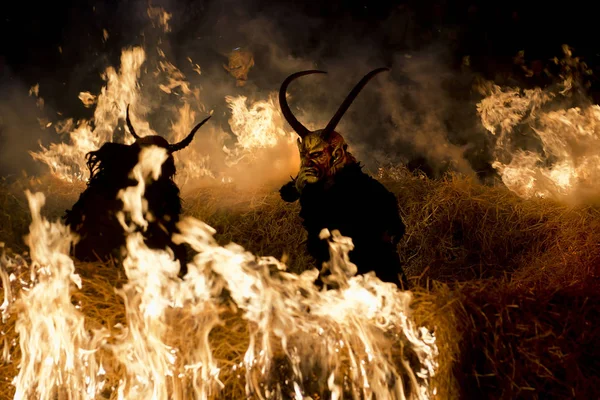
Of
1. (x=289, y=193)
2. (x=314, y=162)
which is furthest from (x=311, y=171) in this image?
(x=289, y=193)

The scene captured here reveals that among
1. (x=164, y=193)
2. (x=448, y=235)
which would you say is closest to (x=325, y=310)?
(x=164, y=193)

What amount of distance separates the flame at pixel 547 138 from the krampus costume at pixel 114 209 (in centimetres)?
441

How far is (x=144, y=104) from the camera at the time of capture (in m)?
8.27

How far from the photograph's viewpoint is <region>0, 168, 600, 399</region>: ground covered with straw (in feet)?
9.18

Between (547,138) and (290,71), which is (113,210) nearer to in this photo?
(547,138)

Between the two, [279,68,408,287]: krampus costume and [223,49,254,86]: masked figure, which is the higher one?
[223,49,254,86]: masked figure

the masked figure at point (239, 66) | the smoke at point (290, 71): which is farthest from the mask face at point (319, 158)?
the masked figure at point (239, 66)

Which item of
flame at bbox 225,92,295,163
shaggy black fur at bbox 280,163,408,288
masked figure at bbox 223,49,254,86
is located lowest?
shaggy black fur at bbox 280,163,408,288

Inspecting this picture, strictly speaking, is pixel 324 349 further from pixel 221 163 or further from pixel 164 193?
pixel 221 163

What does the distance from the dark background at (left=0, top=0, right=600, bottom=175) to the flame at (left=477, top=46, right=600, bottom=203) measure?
336 mm

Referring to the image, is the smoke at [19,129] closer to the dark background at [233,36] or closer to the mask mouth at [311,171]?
the dark background at [233,36]

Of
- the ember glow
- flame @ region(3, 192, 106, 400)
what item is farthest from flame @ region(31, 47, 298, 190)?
flame @ region(3, 192, 106, 400)

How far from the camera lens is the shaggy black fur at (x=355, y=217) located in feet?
12.8

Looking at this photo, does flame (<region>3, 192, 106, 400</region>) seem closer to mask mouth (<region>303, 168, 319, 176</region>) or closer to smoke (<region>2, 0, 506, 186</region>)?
mask mouth (<region>303, 168, 319, 176</region>)
